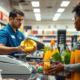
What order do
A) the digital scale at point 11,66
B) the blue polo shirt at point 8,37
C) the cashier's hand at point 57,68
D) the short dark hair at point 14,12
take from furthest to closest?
the short dark hair at point 14,12, the blue polo shirt at point 8,37, the digital scale at point 11,66, the cashier's hand at point 57,68

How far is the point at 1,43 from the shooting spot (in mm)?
1628

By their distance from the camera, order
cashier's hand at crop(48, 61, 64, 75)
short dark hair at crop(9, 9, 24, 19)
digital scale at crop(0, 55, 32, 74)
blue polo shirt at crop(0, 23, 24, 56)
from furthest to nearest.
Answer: short dark hair at crop(9, 9, 24, 19)
blue polo shirt at crop(0, 23, 24, 56)
digital scale at crop(0, 55, 32, 74)
cashier's hand at crop(48, 61, 64, 75)

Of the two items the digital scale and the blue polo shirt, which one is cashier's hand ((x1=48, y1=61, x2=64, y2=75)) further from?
the blue polo shirt

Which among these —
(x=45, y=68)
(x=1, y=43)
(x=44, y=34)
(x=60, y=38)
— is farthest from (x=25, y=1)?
(x=45, y=68)

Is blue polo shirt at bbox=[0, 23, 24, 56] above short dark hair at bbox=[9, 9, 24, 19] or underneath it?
underneath

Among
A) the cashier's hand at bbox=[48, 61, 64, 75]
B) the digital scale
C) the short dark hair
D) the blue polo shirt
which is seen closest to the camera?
the cashier's hand at bbox=[48, 61, 64, 75]

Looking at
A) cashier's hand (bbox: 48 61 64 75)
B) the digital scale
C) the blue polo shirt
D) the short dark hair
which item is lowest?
the digital scale

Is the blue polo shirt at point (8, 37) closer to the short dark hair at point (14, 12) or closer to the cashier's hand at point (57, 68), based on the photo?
the short dark hair at point (14, 12)

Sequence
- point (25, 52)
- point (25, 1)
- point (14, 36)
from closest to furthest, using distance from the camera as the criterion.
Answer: point (25, 52) → point (14, 36) → point (25, 1)

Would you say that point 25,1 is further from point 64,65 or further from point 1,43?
point 64,65

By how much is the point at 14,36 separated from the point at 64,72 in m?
1.18

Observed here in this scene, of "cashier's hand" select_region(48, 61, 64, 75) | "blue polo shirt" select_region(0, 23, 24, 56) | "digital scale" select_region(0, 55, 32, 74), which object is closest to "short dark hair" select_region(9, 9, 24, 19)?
"blue polo shirt" select_region(0, 23, 24, 56)

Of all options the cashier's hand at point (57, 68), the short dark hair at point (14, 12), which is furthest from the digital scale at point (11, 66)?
the short dark hair at point (14, 12)

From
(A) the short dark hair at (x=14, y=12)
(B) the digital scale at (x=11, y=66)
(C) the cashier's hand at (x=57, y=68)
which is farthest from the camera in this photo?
(A) the short dark hair at (x=14, y=12)
